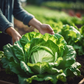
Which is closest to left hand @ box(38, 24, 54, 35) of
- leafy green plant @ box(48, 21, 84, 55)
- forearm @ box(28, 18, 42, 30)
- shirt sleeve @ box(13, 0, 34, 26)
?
forearm @ box(28, 18, 42, 30)

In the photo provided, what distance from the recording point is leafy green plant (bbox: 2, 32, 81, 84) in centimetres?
157

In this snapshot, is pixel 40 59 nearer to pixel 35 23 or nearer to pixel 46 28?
pixel 46 28

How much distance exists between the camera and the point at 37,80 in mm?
1540

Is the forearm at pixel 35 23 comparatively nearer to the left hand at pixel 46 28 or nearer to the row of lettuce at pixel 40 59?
the left hand at pixel 46 28

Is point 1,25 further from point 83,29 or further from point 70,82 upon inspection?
point 83,29

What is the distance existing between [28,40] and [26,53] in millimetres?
188

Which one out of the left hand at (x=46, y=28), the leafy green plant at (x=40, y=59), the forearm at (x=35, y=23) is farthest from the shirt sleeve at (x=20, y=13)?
the leafy green plant at (x=40, y=59)

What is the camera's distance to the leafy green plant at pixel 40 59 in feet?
5.14

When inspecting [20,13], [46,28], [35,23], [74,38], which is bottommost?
[74,38]

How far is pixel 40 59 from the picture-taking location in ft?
5.63

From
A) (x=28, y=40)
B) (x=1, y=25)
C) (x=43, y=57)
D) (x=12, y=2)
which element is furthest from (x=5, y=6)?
(x=43, y=57)

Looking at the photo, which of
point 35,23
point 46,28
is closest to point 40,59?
point 46,28

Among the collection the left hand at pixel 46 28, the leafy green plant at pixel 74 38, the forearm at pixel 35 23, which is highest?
the forearm at pixel 35 23

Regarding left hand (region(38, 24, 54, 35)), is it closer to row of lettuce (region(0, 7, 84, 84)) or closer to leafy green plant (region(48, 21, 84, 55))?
row of lettuce (region(0, 7, 84, 84))
